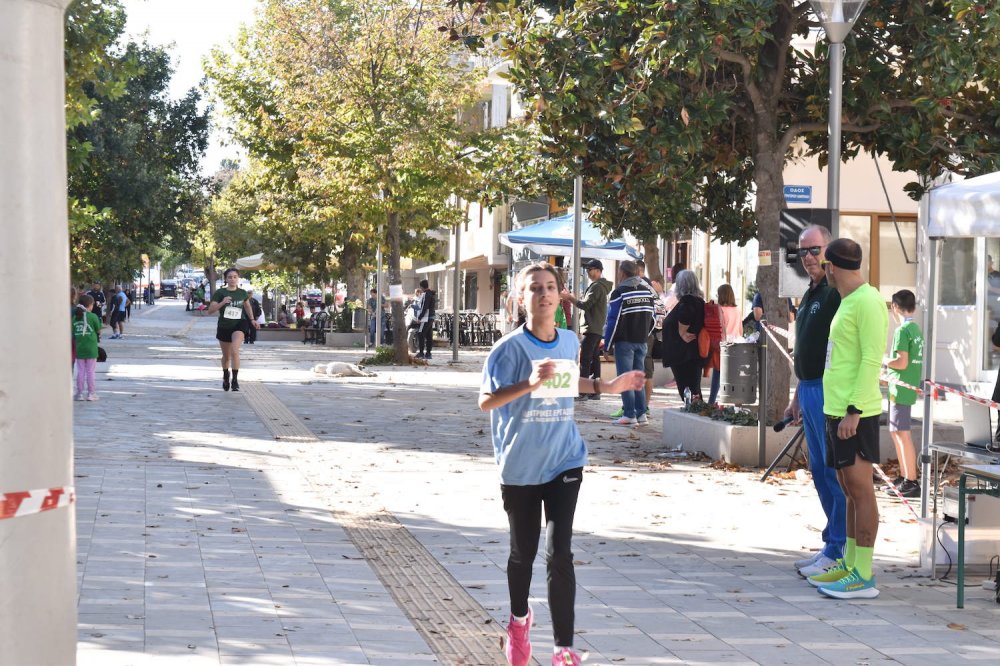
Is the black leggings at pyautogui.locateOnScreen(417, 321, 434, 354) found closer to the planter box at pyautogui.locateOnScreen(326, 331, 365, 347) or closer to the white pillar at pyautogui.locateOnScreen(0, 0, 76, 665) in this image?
the planter box at pyautogui.locateOnScreen(326, 331, 365, 347)

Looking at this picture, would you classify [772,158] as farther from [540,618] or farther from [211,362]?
[211,362]

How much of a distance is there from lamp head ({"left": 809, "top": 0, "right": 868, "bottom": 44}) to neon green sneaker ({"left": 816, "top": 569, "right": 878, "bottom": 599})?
17.2 feet

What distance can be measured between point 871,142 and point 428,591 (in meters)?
8.65

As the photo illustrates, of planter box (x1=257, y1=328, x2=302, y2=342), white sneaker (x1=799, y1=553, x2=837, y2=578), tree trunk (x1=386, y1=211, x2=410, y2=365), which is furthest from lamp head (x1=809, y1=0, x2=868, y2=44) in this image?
planter box (x1=257, y1=328, x2=302, y2=342)

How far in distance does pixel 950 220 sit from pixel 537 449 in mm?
3396

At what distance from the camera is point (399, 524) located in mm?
9461

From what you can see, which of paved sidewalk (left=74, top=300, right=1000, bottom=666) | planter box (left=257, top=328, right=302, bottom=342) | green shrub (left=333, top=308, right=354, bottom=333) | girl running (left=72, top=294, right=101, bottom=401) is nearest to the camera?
paved sidewalk (left=74, top=300, right=1000, bottom=666)

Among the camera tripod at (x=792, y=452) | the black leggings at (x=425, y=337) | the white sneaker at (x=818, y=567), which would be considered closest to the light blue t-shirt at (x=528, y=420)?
the white sneaker at (x=818, y=567)

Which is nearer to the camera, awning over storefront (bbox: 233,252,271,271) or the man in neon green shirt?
the man in neon green shirt

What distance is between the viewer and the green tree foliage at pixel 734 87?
1172cm

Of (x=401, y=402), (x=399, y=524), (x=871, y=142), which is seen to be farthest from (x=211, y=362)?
(x=399, y=524)

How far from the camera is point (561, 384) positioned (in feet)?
18.3

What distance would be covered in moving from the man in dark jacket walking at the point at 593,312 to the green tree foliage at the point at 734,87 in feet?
12.5

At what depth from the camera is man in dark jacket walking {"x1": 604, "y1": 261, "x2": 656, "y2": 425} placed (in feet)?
54.8
